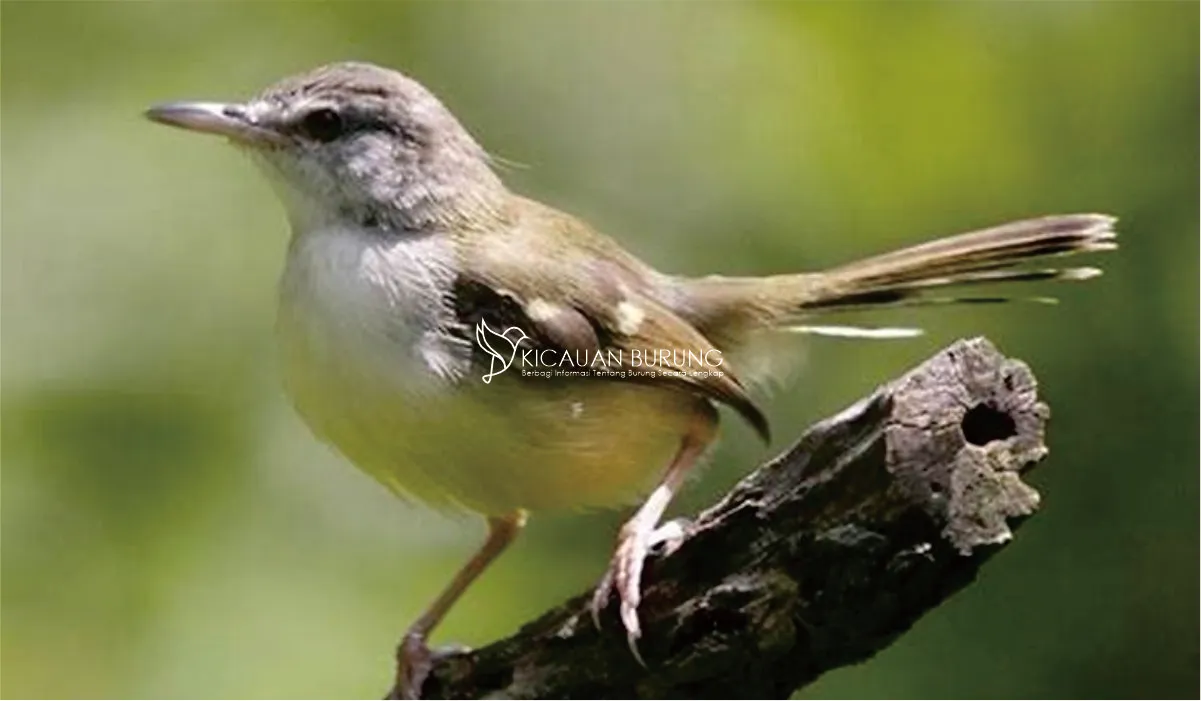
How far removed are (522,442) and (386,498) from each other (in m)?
1.04

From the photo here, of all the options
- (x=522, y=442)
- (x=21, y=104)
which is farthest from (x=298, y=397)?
(x=21, y=104)

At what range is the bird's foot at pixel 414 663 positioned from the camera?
9.49ft

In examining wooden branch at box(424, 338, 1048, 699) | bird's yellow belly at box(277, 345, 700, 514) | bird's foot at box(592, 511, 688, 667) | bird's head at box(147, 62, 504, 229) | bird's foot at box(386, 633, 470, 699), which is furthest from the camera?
bird's head at box(147, 62, 504, 229)

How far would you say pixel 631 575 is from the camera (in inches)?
97.4

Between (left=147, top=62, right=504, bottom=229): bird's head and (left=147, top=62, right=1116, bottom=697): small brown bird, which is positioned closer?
(left=147, top=62, right=1116, bottom=697): small brown bird

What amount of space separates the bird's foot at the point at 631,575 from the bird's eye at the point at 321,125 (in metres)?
0.89

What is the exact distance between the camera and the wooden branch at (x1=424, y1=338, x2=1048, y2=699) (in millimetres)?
2107

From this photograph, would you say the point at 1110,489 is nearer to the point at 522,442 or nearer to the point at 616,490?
the point at 616,490

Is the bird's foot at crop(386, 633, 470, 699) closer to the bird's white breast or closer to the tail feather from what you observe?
the bird's white breast

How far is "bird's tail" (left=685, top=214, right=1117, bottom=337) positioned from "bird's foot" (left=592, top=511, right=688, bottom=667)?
0.77 m

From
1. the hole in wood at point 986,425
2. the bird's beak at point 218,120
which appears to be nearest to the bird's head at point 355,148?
the bird's beak at point 218,120
